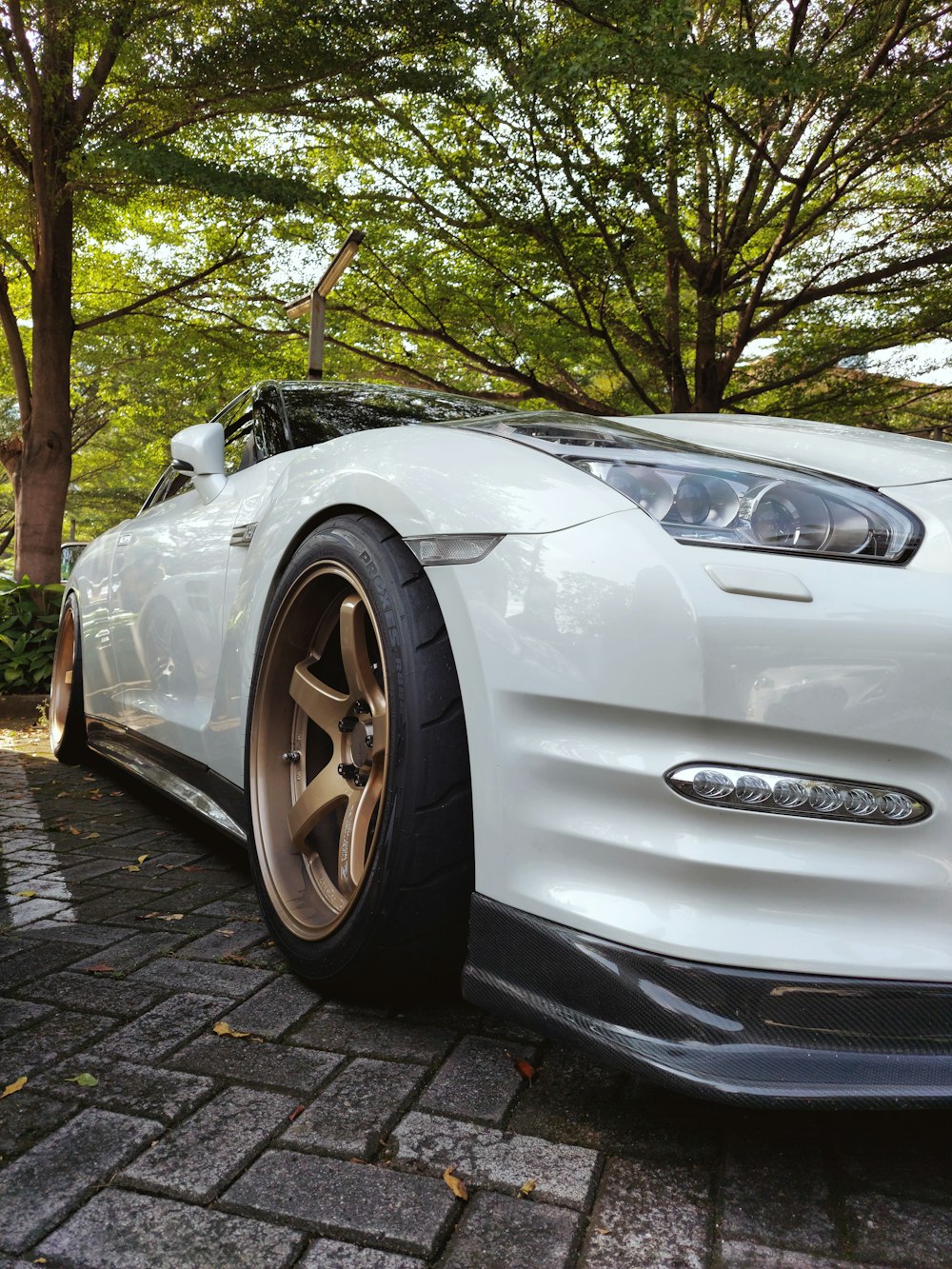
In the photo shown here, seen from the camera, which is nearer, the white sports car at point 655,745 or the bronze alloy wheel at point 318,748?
the white sports car at point 655,745

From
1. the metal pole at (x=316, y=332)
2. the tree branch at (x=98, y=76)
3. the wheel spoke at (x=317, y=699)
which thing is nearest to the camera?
the wheel spoke at (x=317, y=699)

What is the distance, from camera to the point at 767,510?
1.53 metres

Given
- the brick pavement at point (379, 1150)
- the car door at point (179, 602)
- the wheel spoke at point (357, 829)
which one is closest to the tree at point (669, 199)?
the car door at point (179, 602)

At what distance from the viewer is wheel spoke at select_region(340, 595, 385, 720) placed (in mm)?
1970

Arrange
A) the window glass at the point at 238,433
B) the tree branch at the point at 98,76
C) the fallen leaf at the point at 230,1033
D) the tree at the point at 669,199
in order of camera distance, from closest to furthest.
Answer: the fallen leaf at the point at 230,1033 → the window glass at the point at 238,433 → the tree at the point at 669,199 → the tree branch at the point at 98,76

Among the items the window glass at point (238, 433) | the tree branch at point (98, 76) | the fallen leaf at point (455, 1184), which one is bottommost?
the fallen leaf at point (455, 1184)

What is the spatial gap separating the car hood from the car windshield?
0.78 metres

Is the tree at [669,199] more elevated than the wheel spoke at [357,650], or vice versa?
the tree at [669,199]

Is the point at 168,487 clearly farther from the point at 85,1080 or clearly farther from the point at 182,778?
the point at 85,1080

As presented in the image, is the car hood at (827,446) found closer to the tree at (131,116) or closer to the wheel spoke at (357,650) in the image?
the wheel spoke at (357,650)

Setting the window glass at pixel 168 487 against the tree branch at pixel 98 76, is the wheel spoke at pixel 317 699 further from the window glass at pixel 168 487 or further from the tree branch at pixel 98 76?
the tree branch at pixel 98 76

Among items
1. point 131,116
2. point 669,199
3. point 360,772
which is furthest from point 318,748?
point 131,116

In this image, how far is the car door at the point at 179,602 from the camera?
2.65 metres

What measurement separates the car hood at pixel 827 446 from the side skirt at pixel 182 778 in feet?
4.32
